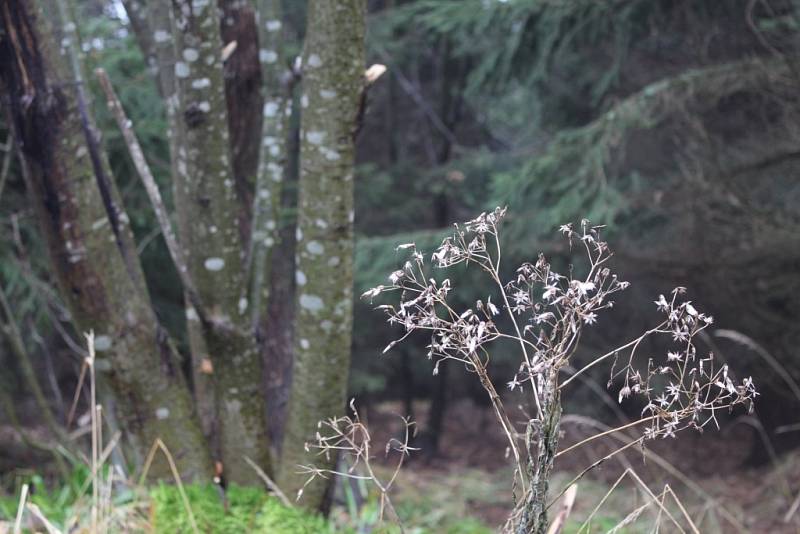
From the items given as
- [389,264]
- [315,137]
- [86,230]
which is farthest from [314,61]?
[389,264]

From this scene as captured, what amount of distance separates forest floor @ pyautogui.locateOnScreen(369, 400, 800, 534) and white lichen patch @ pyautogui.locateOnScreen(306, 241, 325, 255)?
8.60 ft

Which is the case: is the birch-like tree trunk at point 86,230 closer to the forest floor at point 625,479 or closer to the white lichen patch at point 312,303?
the white lichen patch at point 312,303

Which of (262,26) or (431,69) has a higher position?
(262,26)

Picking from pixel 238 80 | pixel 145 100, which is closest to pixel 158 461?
pixel 238 80

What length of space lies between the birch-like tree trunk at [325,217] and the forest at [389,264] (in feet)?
0.04

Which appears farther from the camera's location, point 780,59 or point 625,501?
point 625,501

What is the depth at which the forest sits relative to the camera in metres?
2.19

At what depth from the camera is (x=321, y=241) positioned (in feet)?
8.18

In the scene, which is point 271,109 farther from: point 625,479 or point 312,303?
point 625,479

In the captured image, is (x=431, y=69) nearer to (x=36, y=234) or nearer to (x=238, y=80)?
(x=36, y=234)

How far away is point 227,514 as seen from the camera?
104 inches

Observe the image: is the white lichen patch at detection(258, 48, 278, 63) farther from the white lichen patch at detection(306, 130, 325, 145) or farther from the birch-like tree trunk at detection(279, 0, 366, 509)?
the white lichen patch at detection(306, 130, 325, 145)

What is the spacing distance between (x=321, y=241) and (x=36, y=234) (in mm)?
4298

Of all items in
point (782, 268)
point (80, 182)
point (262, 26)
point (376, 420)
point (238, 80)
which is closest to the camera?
point (80, 182)
